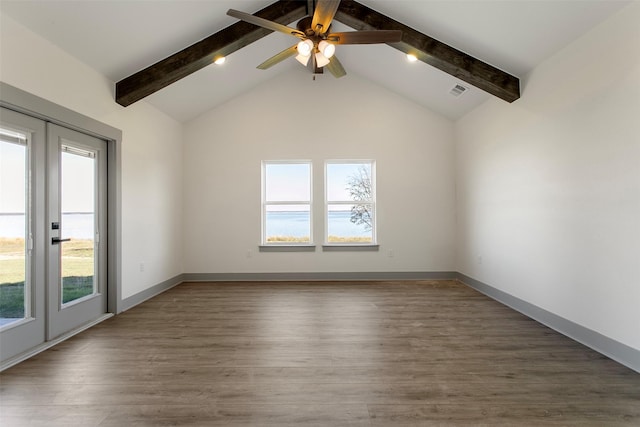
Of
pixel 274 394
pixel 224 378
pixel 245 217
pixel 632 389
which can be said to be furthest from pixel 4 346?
pixel 632 389

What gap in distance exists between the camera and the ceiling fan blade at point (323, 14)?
2221 mm

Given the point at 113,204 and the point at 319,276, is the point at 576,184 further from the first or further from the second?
the point at 113,204

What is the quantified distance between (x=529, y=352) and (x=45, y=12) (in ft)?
16.1

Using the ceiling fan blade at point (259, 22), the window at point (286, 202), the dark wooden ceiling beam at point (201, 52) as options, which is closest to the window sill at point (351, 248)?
the window at point (286, 202)

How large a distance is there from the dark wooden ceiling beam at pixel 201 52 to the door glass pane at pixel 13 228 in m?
1.30

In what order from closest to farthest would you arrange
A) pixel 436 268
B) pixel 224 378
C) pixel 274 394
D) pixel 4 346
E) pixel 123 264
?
1. pixel 274 394
2. pixel 224 378
3. pixel 4 346
4. pixel 123 264
5. pixel 436 268

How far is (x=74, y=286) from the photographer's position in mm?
3092

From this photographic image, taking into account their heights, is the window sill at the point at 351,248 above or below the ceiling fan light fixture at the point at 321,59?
below

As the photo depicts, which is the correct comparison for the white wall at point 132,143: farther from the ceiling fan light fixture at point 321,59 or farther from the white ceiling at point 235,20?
the ceiling fan light fixture at point 321,59

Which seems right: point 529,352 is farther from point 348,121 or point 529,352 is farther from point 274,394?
point 348,121

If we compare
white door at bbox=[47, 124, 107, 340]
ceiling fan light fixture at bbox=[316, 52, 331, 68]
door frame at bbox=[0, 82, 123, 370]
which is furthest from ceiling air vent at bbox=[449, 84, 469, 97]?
white door at bbox=[47, 124, 107, 340]

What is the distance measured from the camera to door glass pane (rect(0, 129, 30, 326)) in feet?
7.80

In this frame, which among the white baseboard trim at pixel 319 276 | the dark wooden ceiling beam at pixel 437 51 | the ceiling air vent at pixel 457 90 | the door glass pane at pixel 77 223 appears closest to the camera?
the door glass pane at pixel 77 223

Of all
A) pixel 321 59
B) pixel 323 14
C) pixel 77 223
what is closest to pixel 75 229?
pixel 77 223
